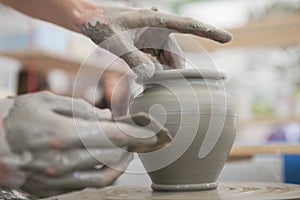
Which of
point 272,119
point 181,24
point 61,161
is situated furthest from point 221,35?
point 272,119

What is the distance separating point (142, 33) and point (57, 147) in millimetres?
579

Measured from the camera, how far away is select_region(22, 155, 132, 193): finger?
72 centimetres

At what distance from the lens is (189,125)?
3.56 feet

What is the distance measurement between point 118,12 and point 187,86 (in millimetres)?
263

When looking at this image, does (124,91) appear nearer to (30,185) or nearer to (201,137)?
(201,137)

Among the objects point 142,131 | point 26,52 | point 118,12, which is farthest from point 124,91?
point 142,131

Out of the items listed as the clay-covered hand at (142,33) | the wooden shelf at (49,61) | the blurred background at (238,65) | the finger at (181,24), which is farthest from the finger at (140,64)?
the wooden shelf at (49,61)

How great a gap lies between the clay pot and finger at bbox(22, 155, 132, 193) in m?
0.23

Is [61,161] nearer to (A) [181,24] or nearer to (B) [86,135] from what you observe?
(B) [86,135]

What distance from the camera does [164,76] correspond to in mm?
1124

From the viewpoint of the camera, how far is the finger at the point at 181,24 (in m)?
1.14

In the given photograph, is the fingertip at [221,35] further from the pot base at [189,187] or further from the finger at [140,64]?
the pot base at [189,187]

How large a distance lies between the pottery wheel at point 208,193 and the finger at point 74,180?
6.4 inches

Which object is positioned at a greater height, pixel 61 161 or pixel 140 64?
pixel 140 64
